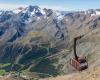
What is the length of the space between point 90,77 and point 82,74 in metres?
7.33

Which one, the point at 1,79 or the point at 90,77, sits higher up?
the point at 90,77

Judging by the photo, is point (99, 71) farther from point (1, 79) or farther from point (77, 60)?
point (1, 79)

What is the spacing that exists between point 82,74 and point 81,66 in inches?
320

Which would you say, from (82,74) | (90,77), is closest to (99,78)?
(90,77)

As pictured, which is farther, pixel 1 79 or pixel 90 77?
pixel 1 79

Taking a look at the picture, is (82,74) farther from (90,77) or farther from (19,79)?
(19,79)

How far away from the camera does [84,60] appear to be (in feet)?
202

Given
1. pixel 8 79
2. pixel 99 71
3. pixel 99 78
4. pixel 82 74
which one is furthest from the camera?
pixel 8 79

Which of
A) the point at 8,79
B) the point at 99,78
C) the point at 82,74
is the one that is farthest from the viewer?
the point at 8,79

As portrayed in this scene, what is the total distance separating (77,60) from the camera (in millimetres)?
60656

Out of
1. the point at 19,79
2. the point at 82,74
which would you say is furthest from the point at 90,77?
the point at 19,79

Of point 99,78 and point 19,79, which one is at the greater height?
point 99,78

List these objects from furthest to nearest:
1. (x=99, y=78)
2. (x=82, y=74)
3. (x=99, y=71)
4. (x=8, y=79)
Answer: (x=8, y=79)
(x=82, y=74)
(x=99, y=71)
(x=99, y=78)

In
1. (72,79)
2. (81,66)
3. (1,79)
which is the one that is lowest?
(1,79)
